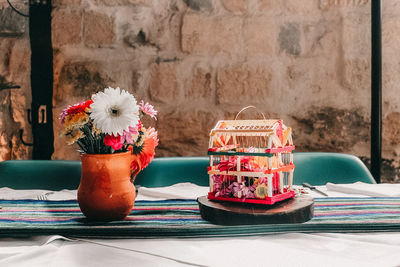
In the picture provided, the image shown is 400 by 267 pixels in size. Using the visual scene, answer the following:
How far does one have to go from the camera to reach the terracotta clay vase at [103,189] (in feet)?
2.93

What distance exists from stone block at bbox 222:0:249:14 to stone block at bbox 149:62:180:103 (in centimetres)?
48

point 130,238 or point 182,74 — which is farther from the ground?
point 182,74

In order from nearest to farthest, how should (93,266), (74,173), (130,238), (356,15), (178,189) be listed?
(93,266), (130,238), (178,189), (74,173), (356,15)

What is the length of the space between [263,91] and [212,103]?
1.06 feet

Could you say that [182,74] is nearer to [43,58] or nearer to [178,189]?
[43,58]

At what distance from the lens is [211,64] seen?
2369 millimetres

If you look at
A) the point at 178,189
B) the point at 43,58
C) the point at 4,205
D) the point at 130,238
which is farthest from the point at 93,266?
the point at 43,58

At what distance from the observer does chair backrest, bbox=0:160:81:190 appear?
5.66 ft

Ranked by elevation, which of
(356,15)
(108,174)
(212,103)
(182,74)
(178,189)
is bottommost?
(178,189)

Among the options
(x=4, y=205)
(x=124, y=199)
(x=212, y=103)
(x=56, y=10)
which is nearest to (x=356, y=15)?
(x=212, y=103)

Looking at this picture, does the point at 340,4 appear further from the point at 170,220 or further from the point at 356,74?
the point at 170,220

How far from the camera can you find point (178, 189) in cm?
141

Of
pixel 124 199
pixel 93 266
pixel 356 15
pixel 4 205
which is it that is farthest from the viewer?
pixel 356 15

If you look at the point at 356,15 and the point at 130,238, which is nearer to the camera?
the point at 130,238
